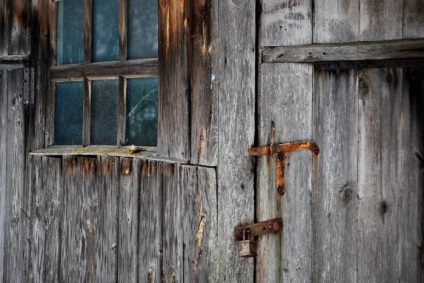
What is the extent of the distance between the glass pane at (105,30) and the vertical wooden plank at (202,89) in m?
0.62

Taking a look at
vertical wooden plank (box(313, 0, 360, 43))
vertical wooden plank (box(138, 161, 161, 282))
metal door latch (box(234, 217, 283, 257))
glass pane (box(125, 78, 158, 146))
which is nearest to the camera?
vertical wooden plank (box(313, 0, 360, 43))

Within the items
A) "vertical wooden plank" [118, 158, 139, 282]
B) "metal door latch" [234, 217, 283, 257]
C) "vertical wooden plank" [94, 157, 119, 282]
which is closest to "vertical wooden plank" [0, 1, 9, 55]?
"vertical wooden plank" [94, 157, 119, 282]

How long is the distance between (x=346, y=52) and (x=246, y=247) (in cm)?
96

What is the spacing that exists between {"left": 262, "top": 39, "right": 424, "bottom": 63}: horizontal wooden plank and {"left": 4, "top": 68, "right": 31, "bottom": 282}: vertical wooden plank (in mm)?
1842

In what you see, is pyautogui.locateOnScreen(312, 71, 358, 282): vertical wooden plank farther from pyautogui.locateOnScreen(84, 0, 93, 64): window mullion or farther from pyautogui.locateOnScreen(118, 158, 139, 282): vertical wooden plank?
pyautogui.locateOnScreen(84, 0, 93, 64): window mullion

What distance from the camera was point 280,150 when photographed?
2.85 meters

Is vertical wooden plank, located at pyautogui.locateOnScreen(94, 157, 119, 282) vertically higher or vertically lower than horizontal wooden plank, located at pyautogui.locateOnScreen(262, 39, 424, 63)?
lower

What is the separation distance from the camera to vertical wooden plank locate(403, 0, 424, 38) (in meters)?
2.65

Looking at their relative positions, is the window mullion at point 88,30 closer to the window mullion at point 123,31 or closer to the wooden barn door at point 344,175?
the window mullion at point 123,31

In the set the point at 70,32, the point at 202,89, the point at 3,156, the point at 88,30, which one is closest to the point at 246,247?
the point at 202,89

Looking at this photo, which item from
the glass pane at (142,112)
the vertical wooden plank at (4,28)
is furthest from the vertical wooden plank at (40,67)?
the glass pane at (142,112)

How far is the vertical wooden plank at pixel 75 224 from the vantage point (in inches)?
141

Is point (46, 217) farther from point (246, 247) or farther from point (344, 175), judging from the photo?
point (344, 175)

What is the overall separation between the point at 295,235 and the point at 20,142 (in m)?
1.98
